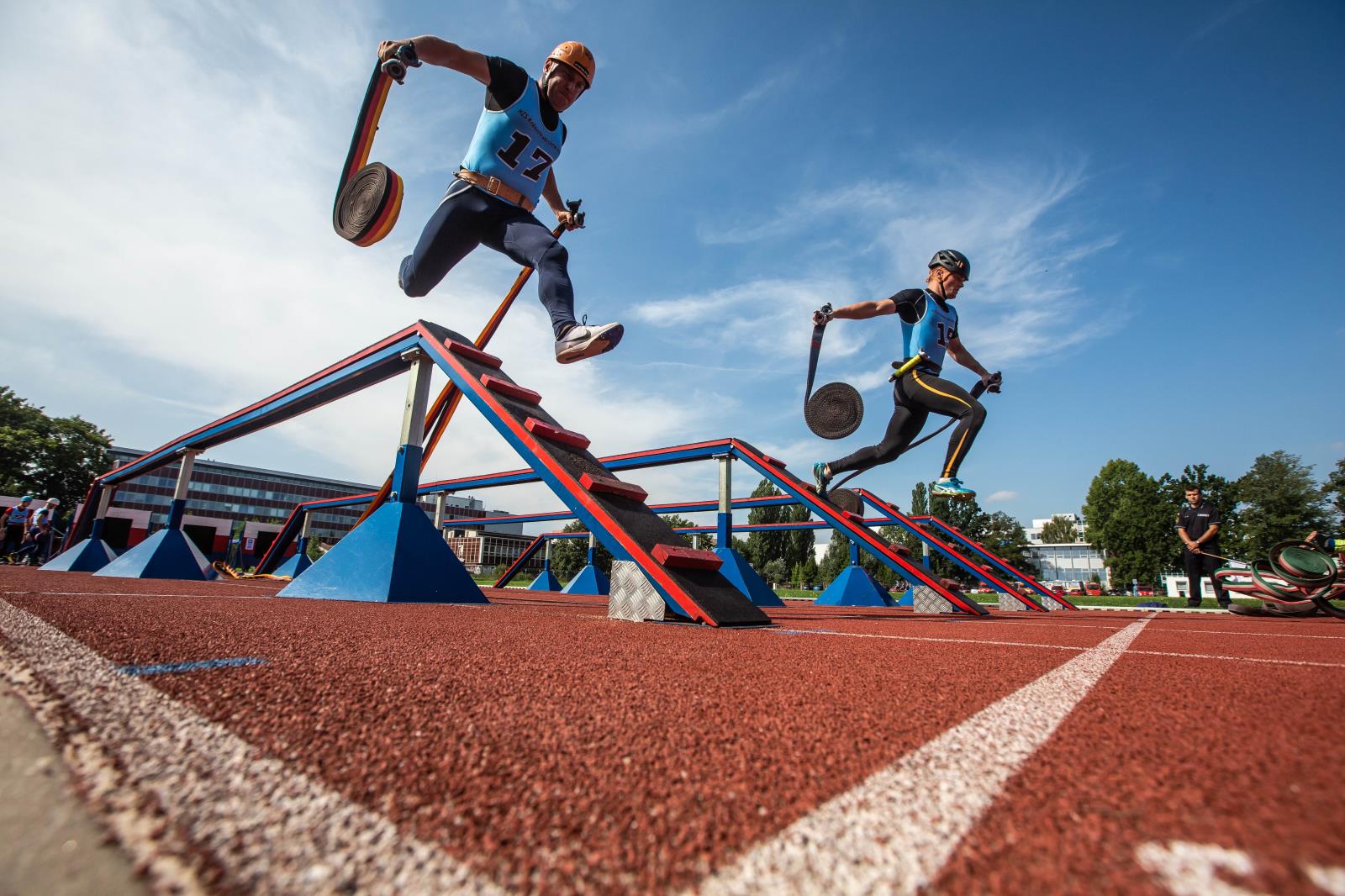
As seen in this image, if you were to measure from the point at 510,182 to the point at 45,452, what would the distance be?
45.4 metres

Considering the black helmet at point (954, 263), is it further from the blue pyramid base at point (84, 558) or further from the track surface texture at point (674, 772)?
the blue pyramid base at point (84, 558)

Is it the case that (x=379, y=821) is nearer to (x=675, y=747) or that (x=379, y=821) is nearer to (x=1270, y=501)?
(x=675, y=747)

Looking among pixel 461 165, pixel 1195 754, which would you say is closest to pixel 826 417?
pixel 461 165

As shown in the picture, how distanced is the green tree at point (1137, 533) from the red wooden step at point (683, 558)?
42.8 m

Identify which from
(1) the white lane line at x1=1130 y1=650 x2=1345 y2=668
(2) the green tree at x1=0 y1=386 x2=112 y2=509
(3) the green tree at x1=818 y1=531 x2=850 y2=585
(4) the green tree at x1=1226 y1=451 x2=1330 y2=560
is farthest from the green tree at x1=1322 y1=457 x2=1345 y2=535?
(2) the green tree at x1=0 y1=386 x2=112 y2=509

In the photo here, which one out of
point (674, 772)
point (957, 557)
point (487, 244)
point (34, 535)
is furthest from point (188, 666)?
point (34, 535)

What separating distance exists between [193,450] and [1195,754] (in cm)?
1196

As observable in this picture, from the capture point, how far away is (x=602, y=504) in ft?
12.9

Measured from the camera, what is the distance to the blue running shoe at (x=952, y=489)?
534 cm

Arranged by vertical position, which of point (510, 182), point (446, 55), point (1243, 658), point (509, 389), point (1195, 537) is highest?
point (446, 55)

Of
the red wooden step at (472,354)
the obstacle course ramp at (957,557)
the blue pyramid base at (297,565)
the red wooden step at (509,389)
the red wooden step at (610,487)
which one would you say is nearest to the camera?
the red wooden step at (610,487)

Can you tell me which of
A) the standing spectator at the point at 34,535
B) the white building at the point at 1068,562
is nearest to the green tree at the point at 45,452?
the standing spectator at the point at 34,535

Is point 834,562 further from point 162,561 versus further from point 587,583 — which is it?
point 162,561

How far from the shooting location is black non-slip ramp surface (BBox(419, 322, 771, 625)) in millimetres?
3543
